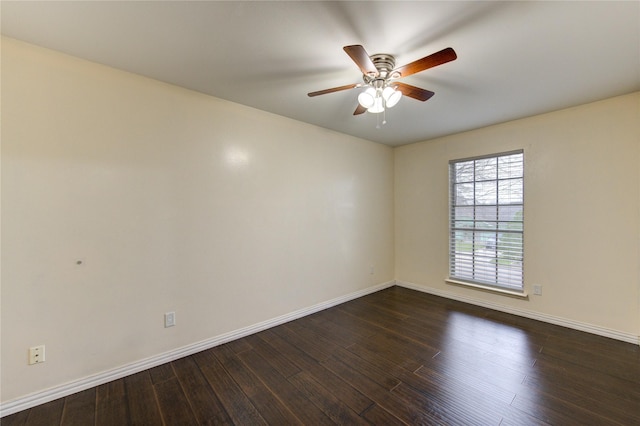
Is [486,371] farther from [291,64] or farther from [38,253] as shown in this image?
[38,253]

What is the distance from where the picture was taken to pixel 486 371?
2.13 m

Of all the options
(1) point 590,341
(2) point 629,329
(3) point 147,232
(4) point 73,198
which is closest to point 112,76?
(4) point 73,198

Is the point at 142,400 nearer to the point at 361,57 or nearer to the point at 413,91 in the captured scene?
the point at 361,57

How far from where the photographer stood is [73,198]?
192 centimetres

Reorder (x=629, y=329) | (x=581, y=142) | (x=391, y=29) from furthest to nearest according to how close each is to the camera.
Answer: (x=581, y=142) → (x=629, y=329) → (x=391, y=29)

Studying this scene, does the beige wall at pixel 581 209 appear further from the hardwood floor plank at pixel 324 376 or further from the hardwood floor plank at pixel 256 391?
the hardwood floor plank at pixel 256 391

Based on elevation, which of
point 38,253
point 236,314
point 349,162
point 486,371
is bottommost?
point 486,371

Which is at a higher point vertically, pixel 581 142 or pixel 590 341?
pixel 581 142

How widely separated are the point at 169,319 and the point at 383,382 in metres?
1.85

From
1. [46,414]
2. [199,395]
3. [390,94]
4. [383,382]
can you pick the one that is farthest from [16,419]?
[390,94]

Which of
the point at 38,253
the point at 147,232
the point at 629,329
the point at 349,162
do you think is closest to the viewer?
the point at 38,253

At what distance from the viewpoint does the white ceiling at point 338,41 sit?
148 centimetres

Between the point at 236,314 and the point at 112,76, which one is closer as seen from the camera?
the point at 112,76

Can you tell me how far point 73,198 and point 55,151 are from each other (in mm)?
339
